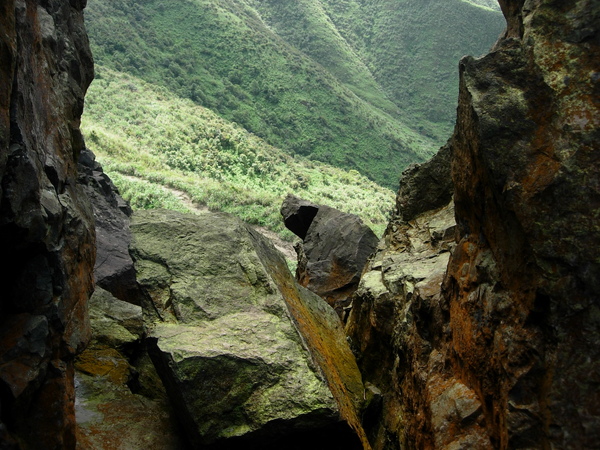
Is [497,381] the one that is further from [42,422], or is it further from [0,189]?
[0,189]

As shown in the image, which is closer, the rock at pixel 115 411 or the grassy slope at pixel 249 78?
the rock at pixel 115 411

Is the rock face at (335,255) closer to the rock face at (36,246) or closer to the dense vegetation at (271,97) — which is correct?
the rock face at (36,246)

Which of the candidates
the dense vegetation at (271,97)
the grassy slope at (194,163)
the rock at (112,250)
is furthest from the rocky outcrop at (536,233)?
the dense vegetation at (271,97)

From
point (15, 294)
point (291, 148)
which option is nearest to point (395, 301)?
point (15, 294)

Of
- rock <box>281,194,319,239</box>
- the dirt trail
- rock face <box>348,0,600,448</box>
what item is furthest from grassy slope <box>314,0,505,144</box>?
rock face <box>348,0,600,448</box>

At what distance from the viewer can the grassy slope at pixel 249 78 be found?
2692 inches

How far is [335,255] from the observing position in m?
14.6

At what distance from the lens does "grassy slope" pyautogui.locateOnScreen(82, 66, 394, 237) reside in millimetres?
33094

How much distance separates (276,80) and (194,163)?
128 feet

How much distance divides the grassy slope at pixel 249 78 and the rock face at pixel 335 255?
166 ft

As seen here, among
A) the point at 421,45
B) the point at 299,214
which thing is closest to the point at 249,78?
the point at 421,45

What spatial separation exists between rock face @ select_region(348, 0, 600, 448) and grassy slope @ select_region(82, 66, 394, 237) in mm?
23959

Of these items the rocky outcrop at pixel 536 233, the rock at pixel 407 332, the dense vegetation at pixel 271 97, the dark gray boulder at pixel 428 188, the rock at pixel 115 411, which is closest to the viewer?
the rocky outcrop at pixel 536 233


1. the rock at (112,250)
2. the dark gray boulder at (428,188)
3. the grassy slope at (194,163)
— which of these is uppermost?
the dark gray boulder at (428,188)
